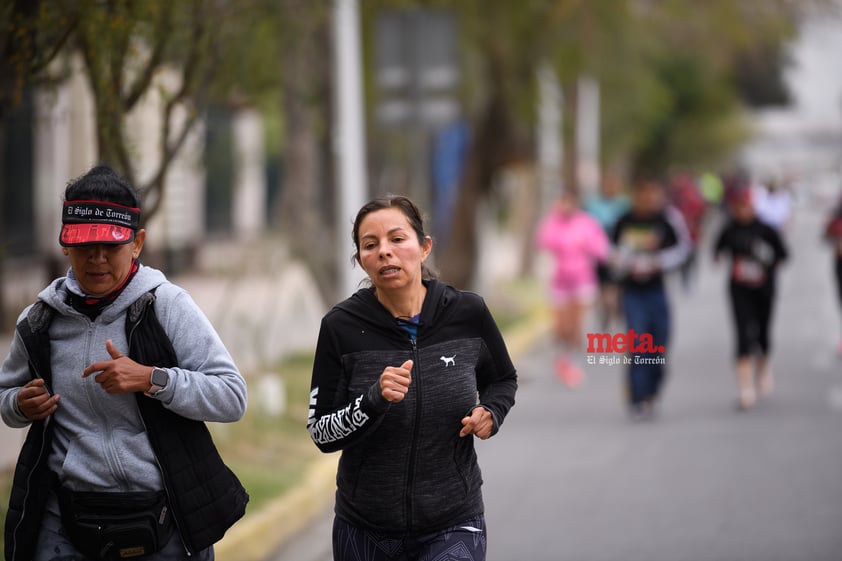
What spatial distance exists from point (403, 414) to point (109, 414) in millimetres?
836

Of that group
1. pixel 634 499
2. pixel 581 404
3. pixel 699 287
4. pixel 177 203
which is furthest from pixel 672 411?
pixel 177 203

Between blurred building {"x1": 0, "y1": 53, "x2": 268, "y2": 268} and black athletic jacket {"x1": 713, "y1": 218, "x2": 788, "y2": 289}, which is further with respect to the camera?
black athletic jacket {"x1": 713, "y1": 218, "x2": 788, "y2": 289}

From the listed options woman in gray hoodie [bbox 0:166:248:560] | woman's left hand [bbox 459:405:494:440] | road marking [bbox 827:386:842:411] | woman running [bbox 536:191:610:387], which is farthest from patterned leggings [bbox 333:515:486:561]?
woman running [bbox 536:191:610:387]

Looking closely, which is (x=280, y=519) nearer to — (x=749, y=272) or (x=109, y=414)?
(x=109, y=414)

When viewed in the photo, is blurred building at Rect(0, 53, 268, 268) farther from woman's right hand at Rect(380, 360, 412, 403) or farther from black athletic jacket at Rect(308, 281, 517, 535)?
woman's right hand at Rect(380, 360, 412, 403)

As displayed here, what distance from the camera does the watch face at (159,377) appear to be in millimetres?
3592

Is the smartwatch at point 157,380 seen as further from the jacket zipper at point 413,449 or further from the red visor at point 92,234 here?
the jacket zipper at point 413,449

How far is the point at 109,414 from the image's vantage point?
3.73 m

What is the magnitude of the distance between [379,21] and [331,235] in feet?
10.8

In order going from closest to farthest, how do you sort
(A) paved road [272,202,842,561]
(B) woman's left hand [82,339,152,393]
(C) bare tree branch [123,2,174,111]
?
(B) woman's left hand [82,339,152,393] < (C) bare tree branch [123,2,174,111] < (A) paved road [272,202,842,561]

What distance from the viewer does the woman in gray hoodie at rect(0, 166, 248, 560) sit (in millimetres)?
3693

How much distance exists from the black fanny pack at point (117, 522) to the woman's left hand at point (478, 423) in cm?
88

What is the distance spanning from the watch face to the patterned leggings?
79 centimetres

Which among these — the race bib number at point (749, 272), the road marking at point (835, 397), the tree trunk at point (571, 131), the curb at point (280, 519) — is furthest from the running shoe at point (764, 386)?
the tree trunk at point (571, 131)
